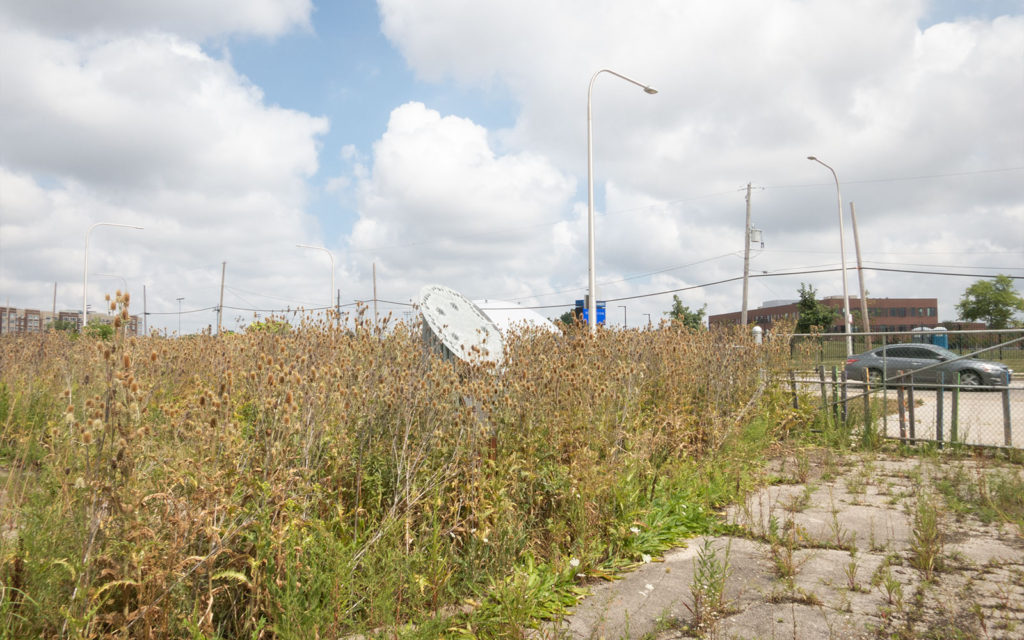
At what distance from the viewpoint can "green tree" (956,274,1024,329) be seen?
60.5 m

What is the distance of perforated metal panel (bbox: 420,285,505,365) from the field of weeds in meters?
1.16

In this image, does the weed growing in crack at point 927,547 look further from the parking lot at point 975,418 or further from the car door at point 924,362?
the car door at point 924,362

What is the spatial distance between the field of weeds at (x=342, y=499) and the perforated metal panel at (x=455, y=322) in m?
1.16

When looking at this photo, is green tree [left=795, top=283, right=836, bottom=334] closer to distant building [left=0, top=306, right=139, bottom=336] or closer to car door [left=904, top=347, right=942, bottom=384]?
car door [left=904, top=347, right=942, bottom=384]

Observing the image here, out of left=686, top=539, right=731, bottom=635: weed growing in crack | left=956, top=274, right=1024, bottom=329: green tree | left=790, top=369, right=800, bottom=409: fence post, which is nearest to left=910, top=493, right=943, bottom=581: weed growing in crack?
left=686, top=539, right=731, bottom=635: weed growing in crack

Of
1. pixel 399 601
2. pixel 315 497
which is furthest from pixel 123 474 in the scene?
pixel 399 601

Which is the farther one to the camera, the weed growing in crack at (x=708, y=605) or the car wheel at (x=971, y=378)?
the car wheel at (x=971, y=378)

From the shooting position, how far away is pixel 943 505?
5.93 m

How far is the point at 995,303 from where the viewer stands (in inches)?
2422

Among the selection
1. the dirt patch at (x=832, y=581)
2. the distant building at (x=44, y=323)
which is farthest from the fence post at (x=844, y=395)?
the distant building at (x=44, y=323)

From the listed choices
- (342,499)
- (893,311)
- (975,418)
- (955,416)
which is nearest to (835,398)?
(955,416)

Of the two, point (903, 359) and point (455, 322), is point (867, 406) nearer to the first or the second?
point (903, 359)

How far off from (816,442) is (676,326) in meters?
2.92

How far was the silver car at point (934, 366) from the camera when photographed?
8844mm
